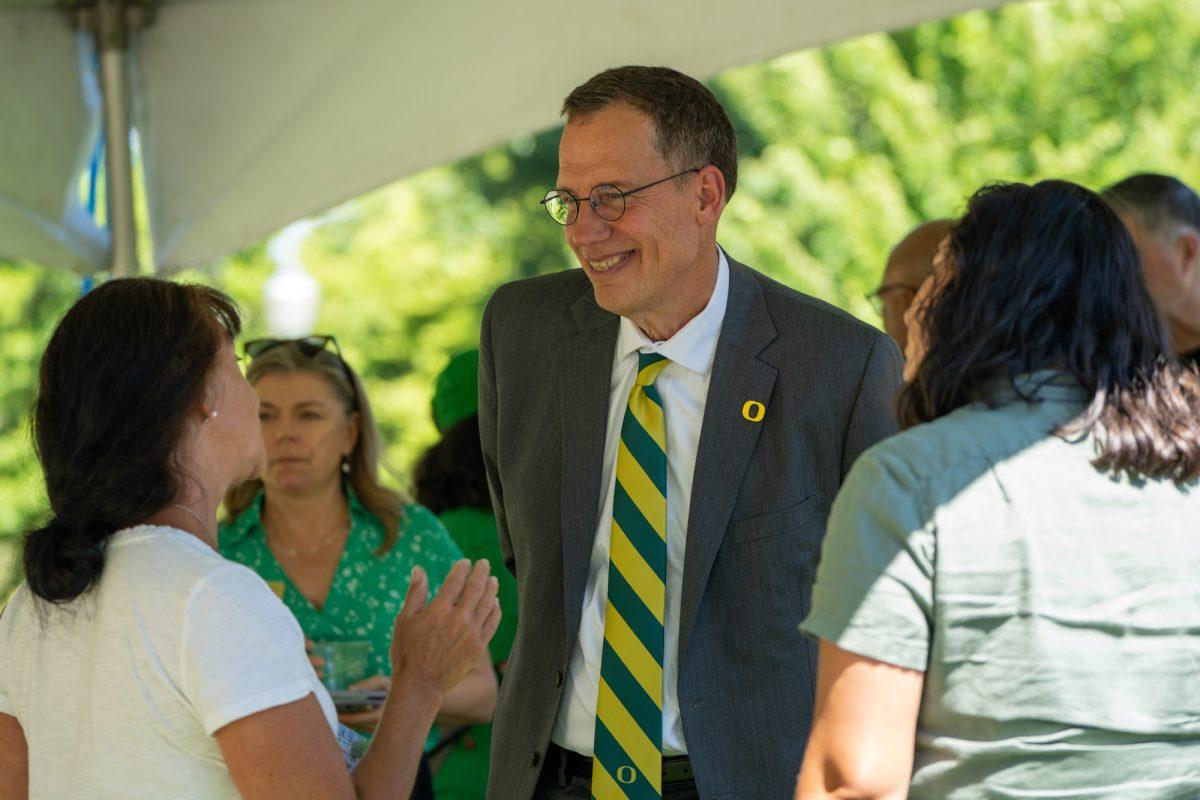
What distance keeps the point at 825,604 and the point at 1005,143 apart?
1367 cm

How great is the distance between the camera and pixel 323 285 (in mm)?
19766

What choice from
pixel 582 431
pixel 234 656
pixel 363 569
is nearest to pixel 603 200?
pixel 582 431

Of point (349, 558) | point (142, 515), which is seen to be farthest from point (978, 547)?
point (349, 558)

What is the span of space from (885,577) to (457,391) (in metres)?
2.62

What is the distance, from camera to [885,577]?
1853 mm

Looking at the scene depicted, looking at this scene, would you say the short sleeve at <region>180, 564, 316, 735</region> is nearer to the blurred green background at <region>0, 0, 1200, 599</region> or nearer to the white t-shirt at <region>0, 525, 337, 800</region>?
the white t-shirt at <region>0, 525, 337, 800</region>

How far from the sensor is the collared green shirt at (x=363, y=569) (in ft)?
12.6

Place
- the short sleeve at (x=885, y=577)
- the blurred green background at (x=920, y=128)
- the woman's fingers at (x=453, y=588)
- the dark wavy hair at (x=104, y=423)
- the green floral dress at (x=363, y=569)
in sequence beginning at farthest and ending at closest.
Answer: the blurred green background at (x=920, y=128), the green floral dress at (x=363, y=569), the woman's fingers at (x=453, y=588), the dark wavy hair at (x=104, y=423), the short sleeve at (x=885, y=577)

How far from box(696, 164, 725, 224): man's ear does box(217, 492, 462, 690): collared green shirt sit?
147cm

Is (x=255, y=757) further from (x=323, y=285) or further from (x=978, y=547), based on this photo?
(x=323, y=285)

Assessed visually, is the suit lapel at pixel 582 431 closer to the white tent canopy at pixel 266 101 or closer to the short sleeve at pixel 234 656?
the short sleeve at pixel 234 656

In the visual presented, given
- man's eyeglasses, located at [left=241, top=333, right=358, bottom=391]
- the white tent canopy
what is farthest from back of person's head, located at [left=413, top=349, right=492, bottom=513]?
the white tent canopy

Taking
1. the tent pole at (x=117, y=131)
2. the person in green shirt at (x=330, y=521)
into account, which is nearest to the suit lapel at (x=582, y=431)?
the person in green shirt at (x=330, y=521)

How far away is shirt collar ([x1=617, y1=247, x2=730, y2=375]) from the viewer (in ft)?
9.13
